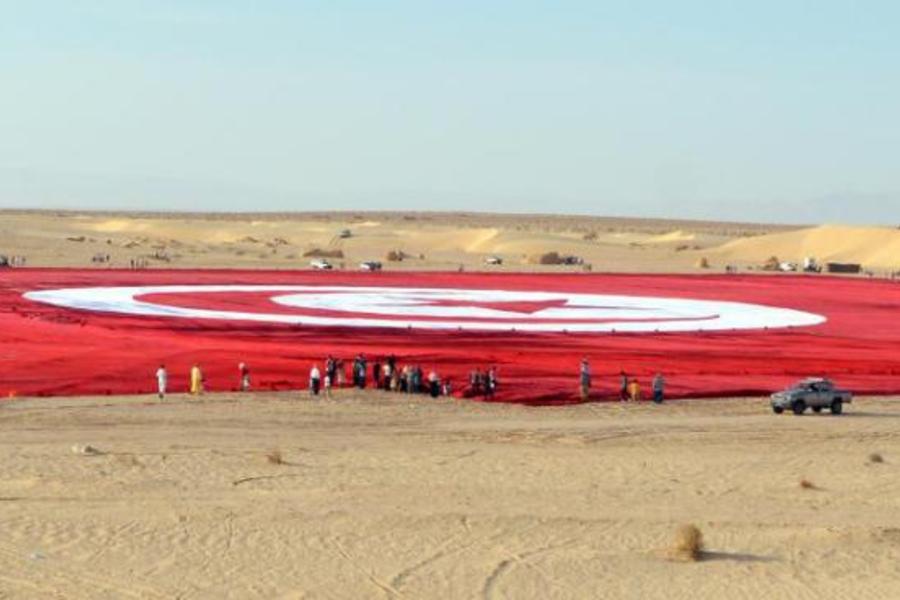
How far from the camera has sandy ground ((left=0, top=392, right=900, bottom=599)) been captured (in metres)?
18.2

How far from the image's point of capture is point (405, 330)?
59031 millimetres

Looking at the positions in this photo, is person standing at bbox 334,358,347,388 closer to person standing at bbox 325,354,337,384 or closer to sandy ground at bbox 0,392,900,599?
person standing at bbox 325,354,337,384

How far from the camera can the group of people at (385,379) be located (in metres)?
40.2

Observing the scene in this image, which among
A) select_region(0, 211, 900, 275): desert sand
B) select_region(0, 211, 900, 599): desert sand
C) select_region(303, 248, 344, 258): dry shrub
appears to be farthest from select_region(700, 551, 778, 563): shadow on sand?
select_region(303, 248, 344, 258): dry shrub

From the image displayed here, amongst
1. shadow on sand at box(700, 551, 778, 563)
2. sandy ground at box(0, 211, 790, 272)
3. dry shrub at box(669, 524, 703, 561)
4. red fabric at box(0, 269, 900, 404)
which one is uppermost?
dry shrub at box(669, 524, 703, 561)

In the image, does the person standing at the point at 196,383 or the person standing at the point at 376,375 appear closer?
the person standing at the point at 196,383

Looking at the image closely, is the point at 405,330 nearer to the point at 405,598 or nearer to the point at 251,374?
the point at 251,374

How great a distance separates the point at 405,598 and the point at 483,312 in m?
52.6

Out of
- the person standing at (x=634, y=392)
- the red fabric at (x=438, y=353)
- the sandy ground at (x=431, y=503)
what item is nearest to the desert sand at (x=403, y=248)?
the red fabric at (x=438, y=353)

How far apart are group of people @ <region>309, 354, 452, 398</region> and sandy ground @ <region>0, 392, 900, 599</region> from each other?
10.4 feet

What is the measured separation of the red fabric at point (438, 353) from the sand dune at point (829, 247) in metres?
71.5

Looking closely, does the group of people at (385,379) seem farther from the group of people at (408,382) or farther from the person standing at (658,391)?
the person standing at (658,391)

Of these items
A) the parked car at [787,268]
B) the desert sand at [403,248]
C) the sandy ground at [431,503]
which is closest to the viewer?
Result: the sandy ground at [431,503]

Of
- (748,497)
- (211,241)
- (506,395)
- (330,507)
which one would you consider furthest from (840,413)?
(211,241)
